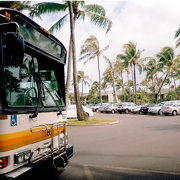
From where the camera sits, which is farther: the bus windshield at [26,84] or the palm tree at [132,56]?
the palm tree at [132,56]

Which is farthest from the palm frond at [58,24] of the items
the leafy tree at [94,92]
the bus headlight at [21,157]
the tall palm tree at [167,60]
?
the leafy tree at [94,92]

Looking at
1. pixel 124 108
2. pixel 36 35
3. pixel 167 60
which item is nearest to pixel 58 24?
pixel 36 35

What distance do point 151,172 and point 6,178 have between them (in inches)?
126

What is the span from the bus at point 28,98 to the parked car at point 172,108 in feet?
68.6

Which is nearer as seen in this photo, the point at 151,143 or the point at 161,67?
the point at 151,143

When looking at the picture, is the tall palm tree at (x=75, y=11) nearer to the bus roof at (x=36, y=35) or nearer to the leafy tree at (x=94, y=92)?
the bus roof at (x=36, y=35)

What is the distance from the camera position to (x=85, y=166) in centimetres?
530

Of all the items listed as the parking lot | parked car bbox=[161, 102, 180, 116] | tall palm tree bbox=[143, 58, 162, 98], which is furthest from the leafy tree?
the parking lot

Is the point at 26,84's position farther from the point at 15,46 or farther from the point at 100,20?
the point at 100,20

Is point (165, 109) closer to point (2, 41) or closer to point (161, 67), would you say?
point (161, 67)

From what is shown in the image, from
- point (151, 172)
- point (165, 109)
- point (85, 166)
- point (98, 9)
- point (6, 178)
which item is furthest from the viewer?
point (165, 109)

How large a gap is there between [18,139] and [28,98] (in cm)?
71

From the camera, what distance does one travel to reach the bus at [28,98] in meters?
2.98

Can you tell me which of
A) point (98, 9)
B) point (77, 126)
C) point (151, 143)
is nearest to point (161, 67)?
point (98, 9)
